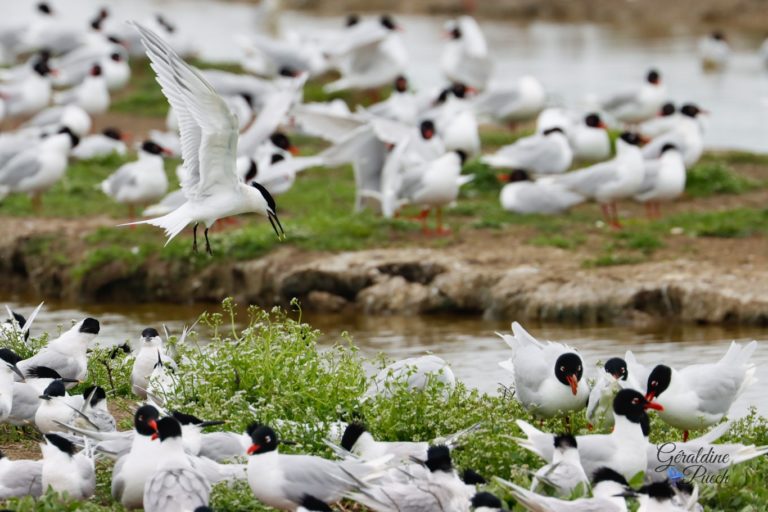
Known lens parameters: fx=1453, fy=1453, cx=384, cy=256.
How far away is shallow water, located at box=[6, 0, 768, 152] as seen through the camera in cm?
2141

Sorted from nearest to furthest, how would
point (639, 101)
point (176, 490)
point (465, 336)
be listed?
point (176, 490) → point (465, 336) → point (639, 101)


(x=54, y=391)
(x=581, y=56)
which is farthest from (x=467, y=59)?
(x=54, y=391)

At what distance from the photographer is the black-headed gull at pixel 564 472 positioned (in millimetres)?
6711

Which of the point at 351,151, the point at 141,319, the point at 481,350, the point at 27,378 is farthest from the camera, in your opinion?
the point at 351,151

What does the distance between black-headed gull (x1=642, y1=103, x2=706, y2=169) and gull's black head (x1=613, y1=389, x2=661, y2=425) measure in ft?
27.5

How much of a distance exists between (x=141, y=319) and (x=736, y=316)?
5.11 meters

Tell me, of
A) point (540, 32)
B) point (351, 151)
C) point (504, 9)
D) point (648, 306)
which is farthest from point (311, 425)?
point (504, 9)

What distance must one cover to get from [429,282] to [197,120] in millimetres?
4609

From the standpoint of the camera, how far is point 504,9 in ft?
113

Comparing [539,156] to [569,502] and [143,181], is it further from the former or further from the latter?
[569,502]

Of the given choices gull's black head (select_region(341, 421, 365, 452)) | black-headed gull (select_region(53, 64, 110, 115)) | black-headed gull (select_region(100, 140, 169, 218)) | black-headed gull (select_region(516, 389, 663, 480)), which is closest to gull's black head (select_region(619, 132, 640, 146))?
black-headed gull (select_region(100, 140, 169, 218))

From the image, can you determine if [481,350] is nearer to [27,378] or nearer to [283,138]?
[27,378]

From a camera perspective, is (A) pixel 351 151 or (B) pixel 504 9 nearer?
(A) pixel 351 151

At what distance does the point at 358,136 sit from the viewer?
1430 cm
